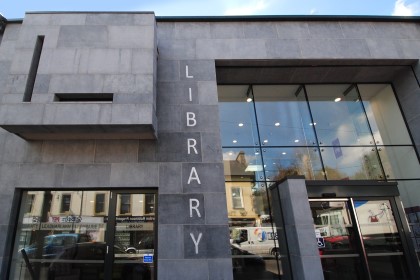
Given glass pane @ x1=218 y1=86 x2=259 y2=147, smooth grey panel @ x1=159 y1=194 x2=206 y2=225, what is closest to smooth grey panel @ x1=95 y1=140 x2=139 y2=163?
smooth grey panel @ x1=159 y1=194 x2=206 y2=225

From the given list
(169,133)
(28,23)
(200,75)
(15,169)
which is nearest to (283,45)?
(200,75)

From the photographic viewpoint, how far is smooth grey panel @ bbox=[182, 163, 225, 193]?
796cm

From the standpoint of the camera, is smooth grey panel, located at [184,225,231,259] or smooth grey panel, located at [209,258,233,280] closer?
smooth grey panel, located at [209,258,233,280]

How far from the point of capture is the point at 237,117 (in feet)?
35.8

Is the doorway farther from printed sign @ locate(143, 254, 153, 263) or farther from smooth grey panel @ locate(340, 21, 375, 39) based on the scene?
smooth grey panel @ locate(340, 21, 375, 39)

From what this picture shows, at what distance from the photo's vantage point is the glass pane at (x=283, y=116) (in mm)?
10625

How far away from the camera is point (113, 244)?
7.58 m

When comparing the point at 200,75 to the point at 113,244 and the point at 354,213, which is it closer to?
the point at 113,244

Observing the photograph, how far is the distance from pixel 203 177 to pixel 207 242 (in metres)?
1.88

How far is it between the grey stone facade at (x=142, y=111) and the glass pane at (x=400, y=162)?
856mm

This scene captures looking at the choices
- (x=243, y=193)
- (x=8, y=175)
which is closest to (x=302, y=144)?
(x=243, y=193)

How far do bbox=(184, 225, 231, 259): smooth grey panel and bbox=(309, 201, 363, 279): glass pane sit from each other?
3.38m

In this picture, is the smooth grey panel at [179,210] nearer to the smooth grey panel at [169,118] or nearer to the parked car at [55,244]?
the smooth grey panel at [169,118]

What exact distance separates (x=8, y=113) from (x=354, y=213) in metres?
11.1
